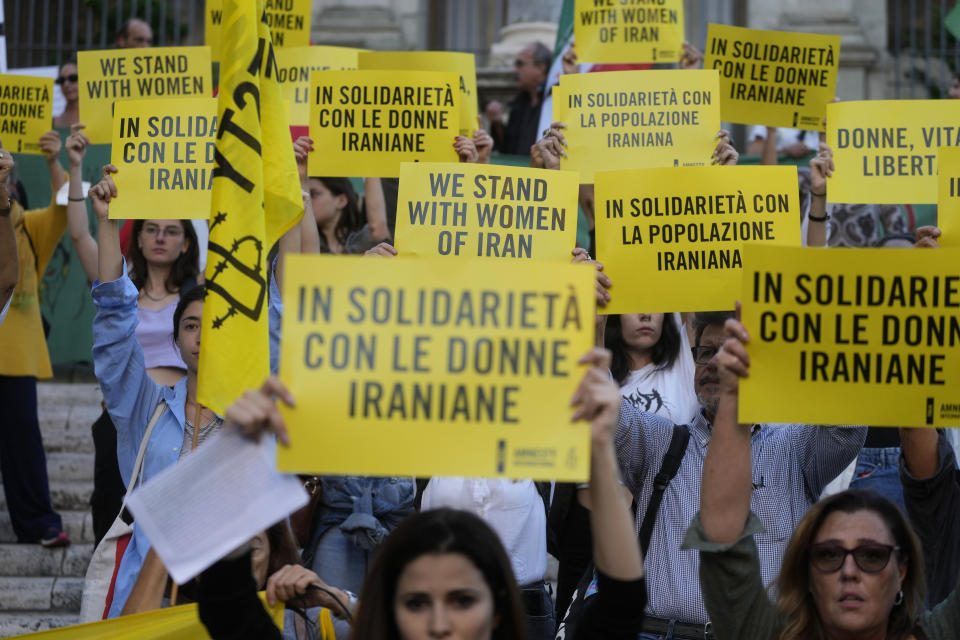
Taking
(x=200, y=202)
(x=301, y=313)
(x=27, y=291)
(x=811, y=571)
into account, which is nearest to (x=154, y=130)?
(x=200, y=202)

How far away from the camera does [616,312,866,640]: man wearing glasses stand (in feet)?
15.0

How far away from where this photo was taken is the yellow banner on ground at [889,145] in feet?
21.0

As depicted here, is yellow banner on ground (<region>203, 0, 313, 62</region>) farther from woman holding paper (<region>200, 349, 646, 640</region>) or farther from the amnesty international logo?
woman holding paper (<region>200, 349, 646, 640</region>)

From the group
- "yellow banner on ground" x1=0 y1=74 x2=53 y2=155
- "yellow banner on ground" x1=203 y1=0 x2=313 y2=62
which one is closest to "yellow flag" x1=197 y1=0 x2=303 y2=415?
"yellow banner on ground" x1=0 y1=74 x2=53 y2=155

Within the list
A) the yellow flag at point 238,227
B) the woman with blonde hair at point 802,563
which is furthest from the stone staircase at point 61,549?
the woman with blonde hair at point 802,563

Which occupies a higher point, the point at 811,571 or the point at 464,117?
the point at 464,117

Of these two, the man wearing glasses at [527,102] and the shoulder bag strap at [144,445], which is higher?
the man wearing glasses at [527,102]

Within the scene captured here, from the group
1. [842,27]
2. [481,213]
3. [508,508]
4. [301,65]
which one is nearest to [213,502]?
[508,508]

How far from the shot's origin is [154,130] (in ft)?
21.0

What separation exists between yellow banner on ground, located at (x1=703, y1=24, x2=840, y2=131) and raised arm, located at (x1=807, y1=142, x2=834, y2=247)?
132 cm

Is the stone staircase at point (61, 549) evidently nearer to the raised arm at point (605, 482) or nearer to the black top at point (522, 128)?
the black top at point (522, 128)

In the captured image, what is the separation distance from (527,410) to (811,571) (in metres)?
0.99

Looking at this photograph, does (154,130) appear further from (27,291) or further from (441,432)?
(441,432)

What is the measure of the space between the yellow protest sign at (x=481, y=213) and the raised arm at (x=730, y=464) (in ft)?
6.02
